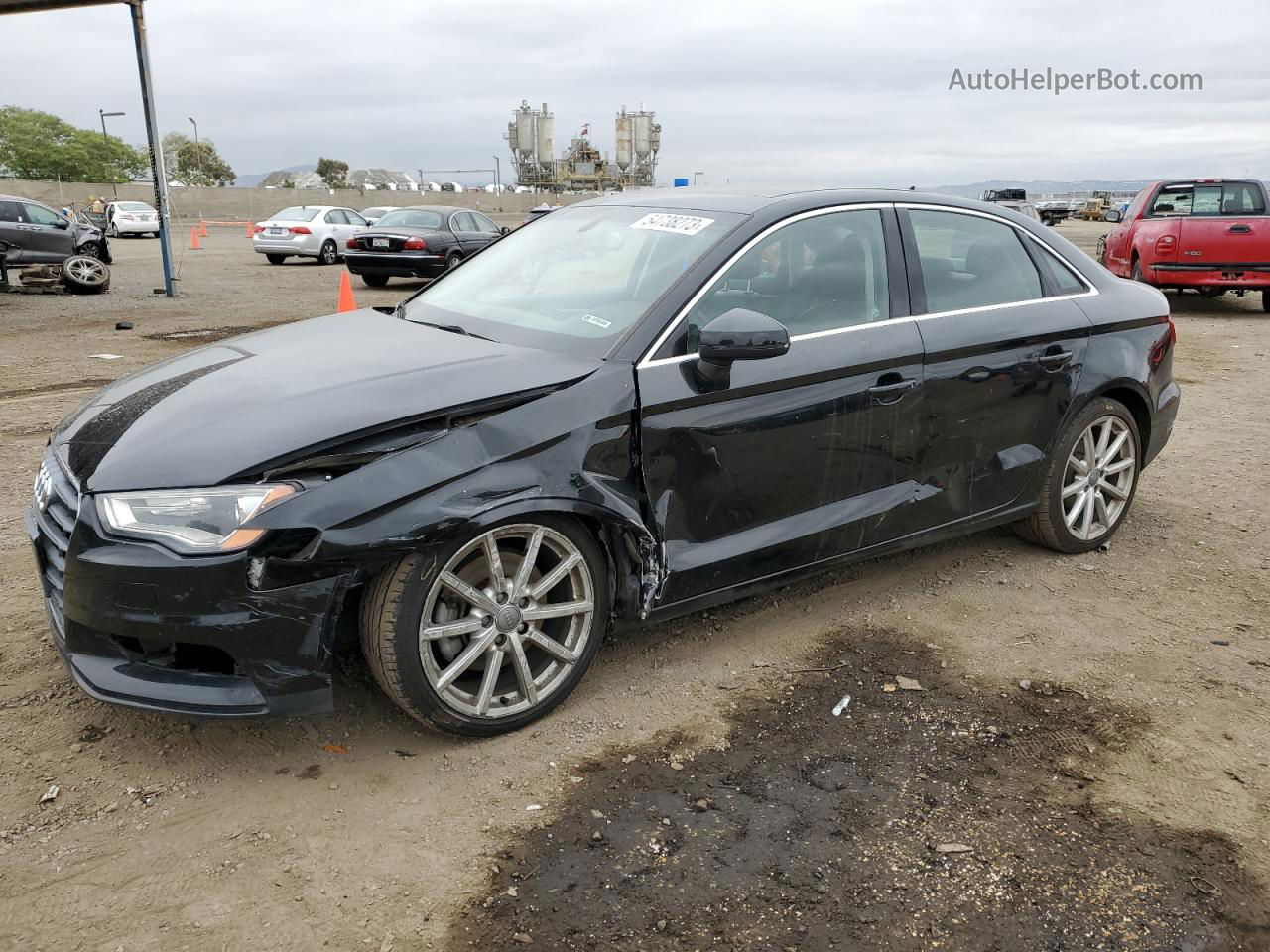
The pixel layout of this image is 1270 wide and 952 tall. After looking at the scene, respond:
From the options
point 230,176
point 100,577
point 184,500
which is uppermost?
point 230,176

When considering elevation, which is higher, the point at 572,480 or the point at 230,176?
the point at 230,176

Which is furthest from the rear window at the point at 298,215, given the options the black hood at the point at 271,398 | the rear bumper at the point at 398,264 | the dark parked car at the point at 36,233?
the black hood at the point at 271,398

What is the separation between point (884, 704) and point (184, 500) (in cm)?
230

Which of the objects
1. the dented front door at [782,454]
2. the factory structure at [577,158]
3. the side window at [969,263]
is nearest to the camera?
the dented front door at [782,454]

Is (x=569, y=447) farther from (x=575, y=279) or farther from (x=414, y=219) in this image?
(x=414, y=219)

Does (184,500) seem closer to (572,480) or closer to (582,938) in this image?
(572,480)

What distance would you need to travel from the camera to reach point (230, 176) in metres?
115

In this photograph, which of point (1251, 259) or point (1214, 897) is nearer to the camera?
point (1214, 897)

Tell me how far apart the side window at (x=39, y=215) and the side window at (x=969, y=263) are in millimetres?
16829

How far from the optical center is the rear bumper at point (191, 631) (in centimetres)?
278

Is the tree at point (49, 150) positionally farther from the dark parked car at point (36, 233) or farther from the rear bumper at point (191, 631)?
the rear bumper at point (191, 631)

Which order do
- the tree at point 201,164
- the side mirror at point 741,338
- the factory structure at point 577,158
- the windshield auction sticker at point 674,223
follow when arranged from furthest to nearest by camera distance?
the tree at point 201,164 → the factory structure at point 577,158 → the windshield auction sticker at point 674,223 → the side mirror at point 741,338

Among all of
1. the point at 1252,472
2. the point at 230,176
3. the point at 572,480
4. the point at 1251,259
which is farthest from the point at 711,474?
the point at 230,176

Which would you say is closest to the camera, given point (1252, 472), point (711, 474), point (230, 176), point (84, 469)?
point (84, 469)
